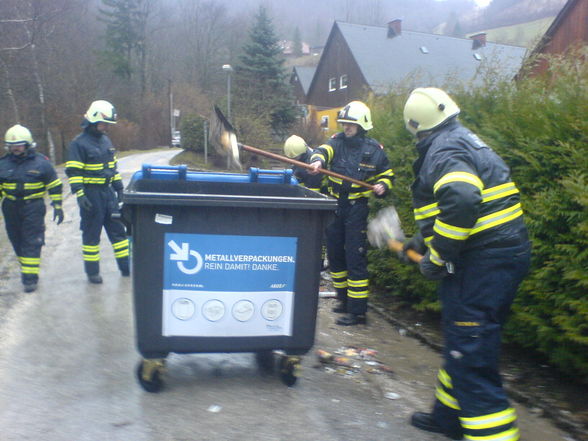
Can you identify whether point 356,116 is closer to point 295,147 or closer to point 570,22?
point 295,147

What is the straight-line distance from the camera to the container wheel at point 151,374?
3.43 meters

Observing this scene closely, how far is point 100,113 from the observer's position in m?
5.86

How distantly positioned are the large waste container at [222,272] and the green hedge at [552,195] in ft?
4.52

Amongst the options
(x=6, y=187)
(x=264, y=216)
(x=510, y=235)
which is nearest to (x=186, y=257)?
(x=264, y=216)

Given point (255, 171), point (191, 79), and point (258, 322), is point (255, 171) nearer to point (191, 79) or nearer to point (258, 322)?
point (258, 322)

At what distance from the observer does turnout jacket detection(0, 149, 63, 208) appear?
571 cm

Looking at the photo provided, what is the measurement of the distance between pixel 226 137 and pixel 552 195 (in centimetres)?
227

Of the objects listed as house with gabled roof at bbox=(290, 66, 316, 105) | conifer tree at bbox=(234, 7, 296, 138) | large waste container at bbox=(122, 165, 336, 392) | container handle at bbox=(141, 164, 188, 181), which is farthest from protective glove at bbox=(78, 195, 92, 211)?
house with gabled roof at bbox=(290, 66, 316, 105)

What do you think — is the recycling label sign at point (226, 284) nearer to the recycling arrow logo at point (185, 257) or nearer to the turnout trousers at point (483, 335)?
the recycling arrow logo at point (185, 257)

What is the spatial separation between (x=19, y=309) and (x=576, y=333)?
4690mm

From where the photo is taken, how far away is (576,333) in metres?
3.22

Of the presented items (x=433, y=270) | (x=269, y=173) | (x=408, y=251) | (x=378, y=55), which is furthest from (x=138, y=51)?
(x=433, y=270)

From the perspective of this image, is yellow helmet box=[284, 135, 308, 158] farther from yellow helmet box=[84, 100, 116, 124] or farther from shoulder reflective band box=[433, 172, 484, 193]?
shoulder reflective band box=[433, 172, 484, 193]

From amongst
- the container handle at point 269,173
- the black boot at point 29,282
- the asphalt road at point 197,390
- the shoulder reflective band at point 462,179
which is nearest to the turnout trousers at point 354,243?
the asphalt road at point 197,390
